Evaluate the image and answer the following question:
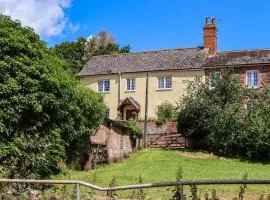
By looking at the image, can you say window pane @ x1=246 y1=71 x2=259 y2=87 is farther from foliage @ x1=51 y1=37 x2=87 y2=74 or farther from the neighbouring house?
foliage @ x1=51 y1=37 x2=87 y2=74

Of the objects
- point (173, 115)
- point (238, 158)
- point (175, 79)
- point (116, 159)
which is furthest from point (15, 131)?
point (175, 79)

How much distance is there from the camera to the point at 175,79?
4919cm

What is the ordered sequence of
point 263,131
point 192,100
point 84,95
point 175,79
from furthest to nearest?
point 175,79, point 192,100, point 263,131, point 84,95

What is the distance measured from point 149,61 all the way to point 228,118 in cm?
1898

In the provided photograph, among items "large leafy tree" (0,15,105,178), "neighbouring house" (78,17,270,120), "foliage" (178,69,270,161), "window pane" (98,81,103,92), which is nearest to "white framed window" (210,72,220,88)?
"foliage" (178,69,270,161)

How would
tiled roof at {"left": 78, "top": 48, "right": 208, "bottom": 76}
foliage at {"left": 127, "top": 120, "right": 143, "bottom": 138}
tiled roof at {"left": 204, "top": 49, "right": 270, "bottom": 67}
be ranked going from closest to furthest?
foliage at {"left": 127, "top": 120, "right": 143, "bottom": 138} < tiled roof at {"left": 204, "top": 49, "right": 270, "bottom": 67} < tiled roof at {"left": 78, "top": 48, "right": 208, "bottom": 76}

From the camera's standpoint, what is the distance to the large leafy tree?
763 inches

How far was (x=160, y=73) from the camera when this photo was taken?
49.7 m

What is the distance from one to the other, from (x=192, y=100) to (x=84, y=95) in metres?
13.1

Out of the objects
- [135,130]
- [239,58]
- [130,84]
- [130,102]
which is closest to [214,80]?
[135,130]

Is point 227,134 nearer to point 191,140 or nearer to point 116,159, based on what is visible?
point 191,140

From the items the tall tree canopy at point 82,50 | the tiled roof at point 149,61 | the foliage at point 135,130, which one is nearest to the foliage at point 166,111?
the tiled roof at point 149,61

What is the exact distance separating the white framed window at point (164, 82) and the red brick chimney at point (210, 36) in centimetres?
481

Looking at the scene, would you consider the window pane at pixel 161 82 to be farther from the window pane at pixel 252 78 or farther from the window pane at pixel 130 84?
the window pane at pixel 252 78
